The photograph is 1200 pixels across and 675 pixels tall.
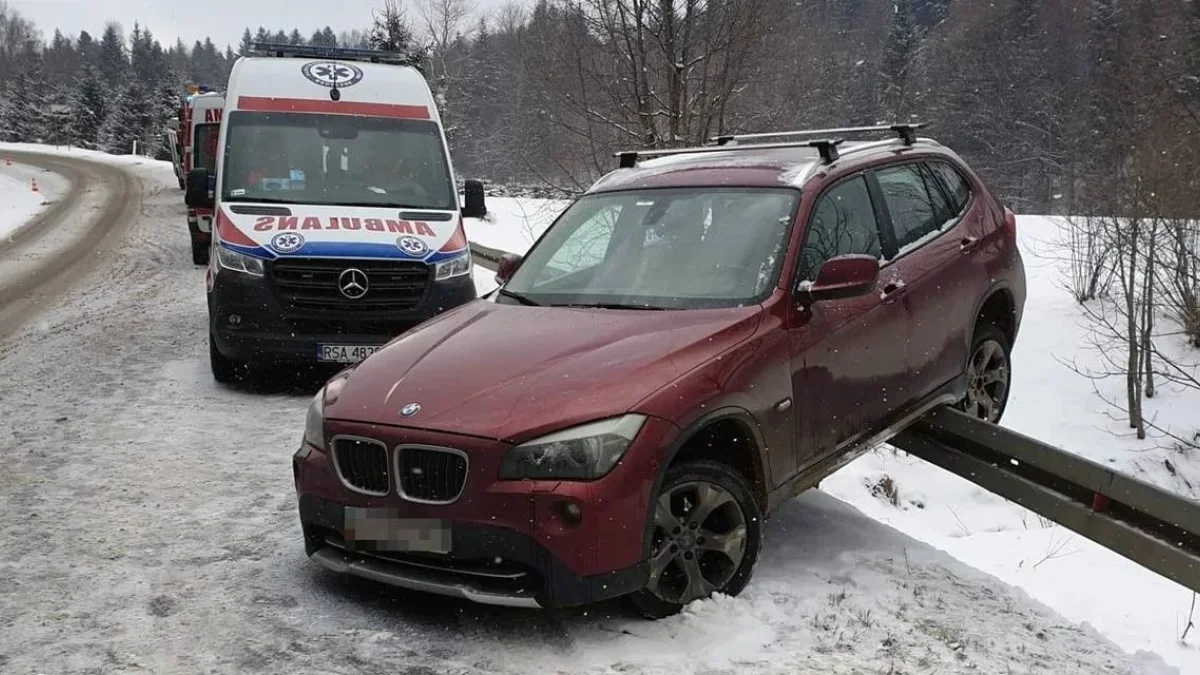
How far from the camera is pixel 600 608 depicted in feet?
12.9

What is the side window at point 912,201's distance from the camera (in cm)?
563

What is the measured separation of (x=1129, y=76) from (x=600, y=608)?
35011 millimetres

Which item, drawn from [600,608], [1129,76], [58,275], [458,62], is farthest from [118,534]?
[458,62]

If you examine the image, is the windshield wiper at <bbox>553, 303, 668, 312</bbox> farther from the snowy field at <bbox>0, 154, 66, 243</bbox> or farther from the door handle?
the snowy field at <bbox>0, 154, 66, 243</bbox>

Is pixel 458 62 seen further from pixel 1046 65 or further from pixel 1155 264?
pixel 1155 264

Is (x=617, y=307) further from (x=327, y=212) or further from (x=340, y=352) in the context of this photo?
(x=327, y=212)

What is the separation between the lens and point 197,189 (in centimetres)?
874

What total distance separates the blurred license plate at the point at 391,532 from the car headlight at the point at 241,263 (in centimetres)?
425

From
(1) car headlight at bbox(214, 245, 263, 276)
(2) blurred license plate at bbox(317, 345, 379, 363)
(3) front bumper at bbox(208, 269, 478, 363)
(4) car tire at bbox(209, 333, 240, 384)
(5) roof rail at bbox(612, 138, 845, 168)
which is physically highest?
(5) roof rail at bbox(612, 138, 845, 168)

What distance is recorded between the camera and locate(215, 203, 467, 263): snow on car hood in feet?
25.2

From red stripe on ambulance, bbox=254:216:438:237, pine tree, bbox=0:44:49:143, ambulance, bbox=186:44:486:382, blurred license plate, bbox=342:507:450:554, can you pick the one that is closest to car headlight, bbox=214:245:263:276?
ambulance, bbox=186:44:486:382

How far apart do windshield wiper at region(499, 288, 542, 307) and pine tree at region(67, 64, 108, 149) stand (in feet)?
249

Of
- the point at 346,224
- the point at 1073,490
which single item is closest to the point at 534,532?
the point at 1073,490

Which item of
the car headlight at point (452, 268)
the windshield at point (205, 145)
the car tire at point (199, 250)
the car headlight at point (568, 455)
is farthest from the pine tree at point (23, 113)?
the car headlight at point (568, 455)
